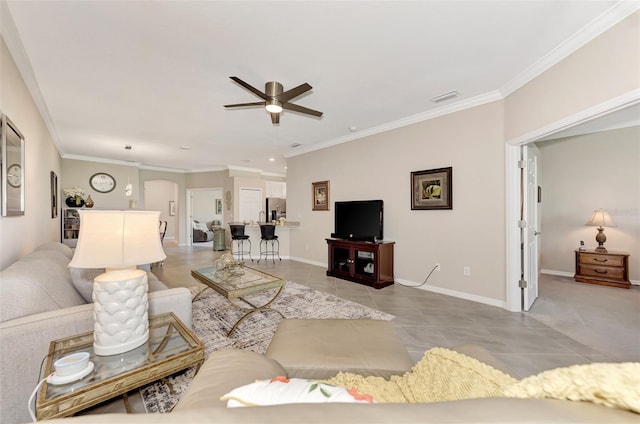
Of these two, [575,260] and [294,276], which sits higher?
[575,260]

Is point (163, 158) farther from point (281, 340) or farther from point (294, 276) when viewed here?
point (281, 340)

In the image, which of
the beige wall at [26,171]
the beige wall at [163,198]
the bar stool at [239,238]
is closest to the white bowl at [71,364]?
the beige wall at [26,171]

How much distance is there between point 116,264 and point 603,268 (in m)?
6.13

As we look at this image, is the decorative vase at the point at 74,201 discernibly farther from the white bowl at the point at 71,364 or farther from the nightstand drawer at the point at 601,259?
the nightstand drawer at the point at 601,259

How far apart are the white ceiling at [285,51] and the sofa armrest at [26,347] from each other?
202 centimetres

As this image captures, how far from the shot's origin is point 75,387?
1044mm

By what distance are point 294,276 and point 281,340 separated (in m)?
3.11

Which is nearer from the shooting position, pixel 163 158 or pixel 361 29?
pixel 361 29

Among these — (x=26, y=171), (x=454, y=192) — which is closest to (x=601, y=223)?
(x=454, y=192)

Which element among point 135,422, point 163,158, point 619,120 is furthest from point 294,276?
point 619,120

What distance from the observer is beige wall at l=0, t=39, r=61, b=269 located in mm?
1876

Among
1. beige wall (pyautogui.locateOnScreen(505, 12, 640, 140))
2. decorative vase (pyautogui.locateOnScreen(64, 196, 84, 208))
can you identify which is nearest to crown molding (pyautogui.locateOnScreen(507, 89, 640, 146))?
beige wall (pyautogui.locateOnScreen(505, 12, 640, 140))

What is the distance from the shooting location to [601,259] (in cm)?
387

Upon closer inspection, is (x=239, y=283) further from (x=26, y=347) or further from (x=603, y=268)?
(x=603, y=268)
